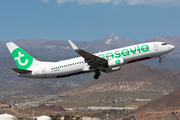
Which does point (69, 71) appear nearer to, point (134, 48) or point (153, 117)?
point (134, 48)

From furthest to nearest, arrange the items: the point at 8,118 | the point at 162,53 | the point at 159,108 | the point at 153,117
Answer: the point at 159,108 < the point at 153,117 < the point at 8,118 < the point at 162,53

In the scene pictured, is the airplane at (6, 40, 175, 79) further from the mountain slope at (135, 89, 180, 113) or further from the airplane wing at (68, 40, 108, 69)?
the mountain slope at (135, 89, 180, 113)

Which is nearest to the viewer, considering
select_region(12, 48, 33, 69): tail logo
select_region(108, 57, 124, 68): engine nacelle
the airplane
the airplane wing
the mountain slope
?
the airplane wing

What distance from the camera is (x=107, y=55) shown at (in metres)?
63.2

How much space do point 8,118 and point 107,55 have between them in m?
44.2

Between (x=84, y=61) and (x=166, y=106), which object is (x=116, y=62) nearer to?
(x=84, y=61)

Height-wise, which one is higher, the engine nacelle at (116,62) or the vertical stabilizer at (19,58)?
the vertical stabilizer at (19,58)

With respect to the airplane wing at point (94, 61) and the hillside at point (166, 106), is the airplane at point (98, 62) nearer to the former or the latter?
the airplane wing at point (94, 61)

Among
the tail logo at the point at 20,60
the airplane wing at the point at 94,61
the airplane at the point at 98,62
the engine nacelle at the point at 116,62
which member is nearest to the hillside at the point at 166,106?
the airplane at the point at 98,62

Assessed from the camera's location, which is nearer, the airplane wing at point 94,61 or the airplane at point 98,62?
the airplane wing at point 94,61

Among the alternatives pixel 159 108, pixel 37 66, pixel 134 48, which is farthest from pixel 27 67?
pixel 159 108

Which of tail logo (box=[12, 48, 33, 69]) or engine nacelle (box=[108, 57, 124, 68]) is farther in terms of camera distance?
tail logo (box=[12, 48, 33, 69])

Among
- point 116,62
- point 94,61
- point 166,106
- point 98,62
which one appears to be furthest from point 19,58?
point 166,106

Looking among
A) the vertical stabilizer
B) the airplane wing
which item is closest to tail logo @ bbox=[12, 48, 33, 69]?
the vertical stabilizer
